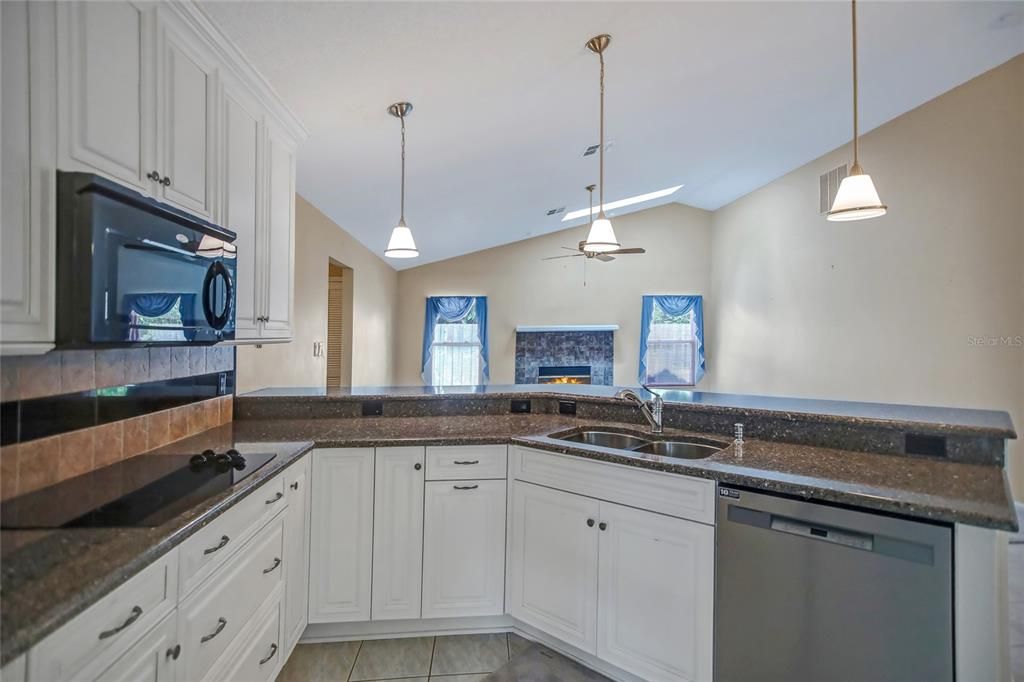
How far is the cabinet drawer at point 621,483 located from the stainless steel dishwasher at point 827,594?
78 mm

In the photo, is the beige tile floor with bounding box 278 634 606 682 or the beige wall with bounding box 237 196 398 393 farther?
the beige wall with bounding box 237 196 398 393

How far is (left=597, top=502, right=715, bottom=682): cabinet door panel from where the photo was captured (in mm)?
1613

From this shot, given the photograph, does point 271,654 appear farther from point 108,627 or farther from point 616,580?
point 616,580

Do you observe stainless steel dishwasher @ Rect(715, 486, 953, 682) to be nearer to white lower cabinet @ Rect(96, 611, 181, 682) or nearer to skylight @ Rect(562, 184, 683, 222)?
white lower cabinet @ Rect(96, 611, 181, 682)

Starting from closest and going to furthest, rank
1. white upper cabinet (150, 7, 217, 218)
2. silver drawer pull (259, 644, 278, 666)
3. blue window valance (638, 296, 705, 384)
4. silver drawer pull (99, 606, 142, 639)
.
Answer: silver drawer pull (99, 606, 142, 639)
white upper cabinet (150, 7, 217, 218)
silver drawer pull (259, 644, 278, 666)
blue window valance (638, 296, 705, 384)

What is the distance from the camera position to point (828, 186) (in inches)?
191

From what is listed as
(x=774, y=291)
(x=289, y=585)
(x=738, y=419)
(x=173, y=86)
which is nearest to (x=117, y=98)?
(x=173, y=86)

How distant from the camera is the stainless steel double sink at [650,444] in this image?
2.07m

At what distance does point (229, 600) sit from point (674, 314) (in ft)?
23.9

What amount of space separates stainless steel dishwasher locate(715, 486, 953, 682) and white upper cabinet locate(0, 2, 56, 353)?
6.47ft

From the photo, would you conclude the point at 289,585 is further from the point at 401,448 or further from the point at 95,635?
the point at 95,635

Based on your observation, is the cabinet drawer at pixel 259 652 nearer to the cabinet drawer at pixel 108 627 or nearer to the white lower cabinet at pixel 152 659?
the white lower cabinet at pixel 152 659

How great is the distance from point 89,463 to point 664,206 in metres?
7.88

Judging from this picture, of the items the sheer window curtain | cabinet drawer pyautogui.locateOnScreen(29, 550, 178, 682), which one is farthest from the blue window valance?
cabinet drawer pyautogui.locateOnScreen(29, 550, 178, 682)
